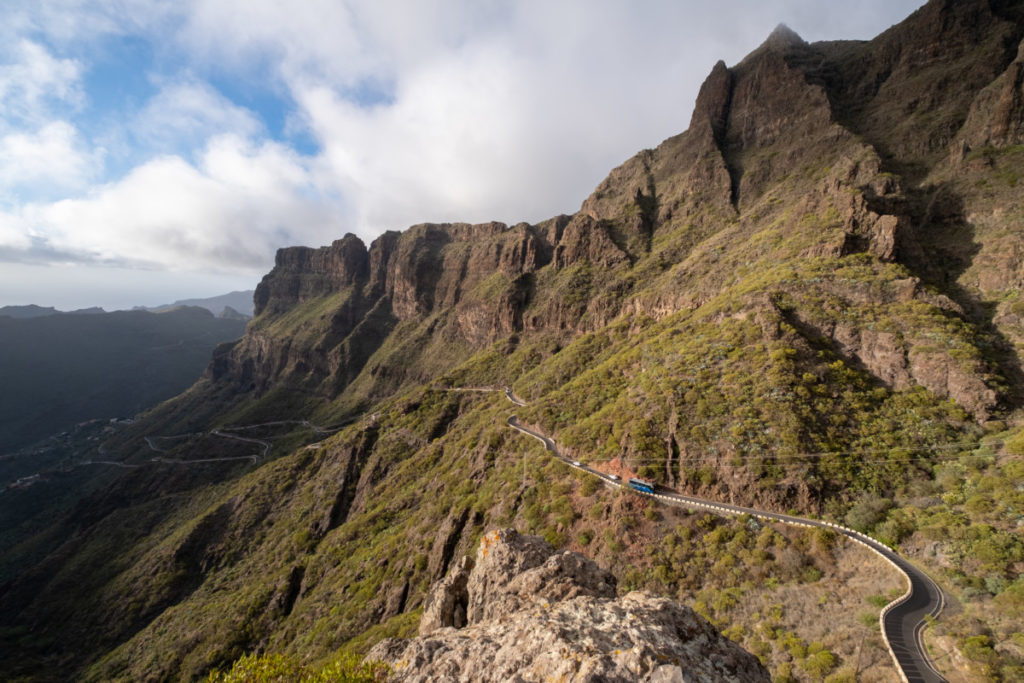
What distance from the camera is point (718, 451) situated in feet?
114

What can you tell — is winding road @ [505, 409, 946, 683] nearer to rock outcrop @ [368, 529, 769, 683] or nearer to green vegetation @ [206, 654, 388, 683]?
Answer: rock outcrop @ [368, 529, 769, 683]

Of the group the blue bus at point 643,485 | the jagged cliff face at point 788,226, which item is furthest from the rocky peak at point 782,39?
the blue bus at point 643,485

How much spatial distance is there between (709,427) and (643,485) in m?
8.80

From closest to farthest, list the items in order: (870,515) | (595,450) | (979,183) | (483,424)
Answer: (870,515) → (595,450) → (979,183) → (483,424)

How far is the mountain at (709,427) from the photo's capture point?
26078mm

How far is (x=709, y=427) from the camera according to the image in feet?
121

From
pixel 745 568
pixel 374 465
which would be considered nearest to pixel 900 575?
pixel 745 568

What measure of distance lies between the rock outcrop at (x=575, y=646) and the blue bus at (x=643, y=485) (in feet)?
70.3

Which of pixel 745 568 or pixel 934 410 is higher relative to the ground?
pixel 934 410

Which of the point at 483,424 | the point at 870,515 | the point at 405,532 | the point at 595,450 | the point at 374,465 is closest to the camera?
the point at 870,515

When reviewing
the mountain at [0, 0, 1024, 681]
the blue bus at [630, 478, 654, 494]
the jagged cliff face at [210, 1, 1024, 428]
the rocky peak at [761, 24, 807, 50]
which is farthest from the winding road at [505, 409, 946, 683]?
the rocky peak at [761, 24, 807, 50]

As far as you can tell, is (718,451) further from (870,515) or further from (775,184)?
(775,184)

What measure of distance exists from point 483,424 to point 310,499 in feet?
151

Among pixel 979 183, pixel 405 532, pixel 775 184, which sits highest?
pixel 775 184
